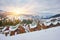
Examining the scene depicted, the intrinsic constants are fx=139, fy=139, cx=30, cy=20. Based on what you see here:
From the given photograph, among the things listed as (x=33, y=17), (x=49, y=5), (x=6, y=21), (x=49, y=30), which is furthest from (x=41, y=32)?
(x=6, y=21)

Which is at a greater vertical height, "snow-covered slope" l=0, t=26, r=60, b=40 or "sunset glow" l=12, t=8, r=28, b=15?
"sunset glow" l=12, t=8, r=28, b=15

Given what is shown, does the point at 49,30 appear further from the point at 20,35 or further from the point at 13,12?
the point at 13,12

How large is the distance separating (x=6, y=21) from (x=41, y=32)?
0.44 metres

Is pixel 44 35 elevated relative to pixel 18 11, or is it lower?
lower

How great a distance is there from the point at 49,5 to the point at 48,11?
71mm

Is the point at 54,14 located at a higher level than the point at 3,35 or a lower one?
higher

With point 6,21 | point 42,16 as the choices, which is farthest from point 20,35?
point 42,16

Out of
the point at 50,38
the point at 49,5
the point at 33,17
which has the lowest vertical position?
the point at 50,38

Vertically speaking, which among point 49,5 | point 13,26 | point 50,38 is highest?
point 49,5

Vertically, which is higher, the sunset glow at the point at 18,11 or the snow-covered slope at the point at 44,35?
the sunset glow at the point at 18,11

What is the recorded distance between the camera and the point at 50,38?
1.61 m

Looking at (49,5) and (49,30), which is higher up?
(49,5)

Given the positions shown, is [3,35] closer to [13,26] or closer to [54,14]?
[13,26]

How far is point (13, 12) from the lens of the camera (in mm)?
1678
